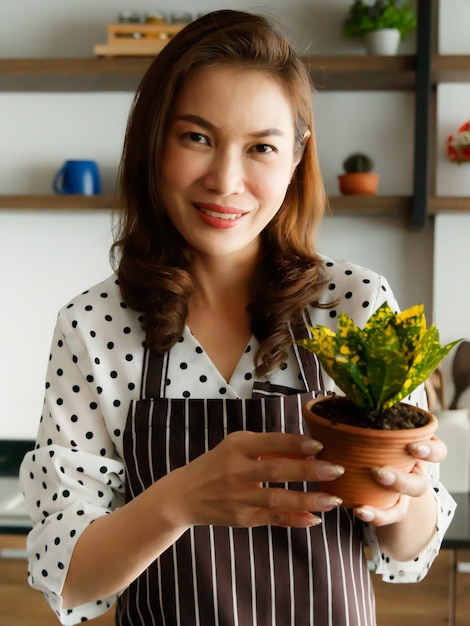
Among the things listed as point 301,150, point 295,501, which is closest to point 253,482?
point 295,501

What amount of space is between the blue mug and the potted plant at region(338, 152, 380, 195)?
0.71 meters

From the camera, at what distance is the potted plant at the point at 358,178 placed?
213 centimetres

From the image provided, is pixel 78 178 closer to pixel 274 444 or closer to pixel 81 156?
pixel 81 156

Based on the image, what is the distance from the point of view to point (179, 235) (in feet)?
4.04

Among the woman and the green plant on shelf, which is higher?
the green plant on shelf

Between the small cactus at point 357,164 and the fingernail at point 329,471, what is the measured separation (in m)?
1.52

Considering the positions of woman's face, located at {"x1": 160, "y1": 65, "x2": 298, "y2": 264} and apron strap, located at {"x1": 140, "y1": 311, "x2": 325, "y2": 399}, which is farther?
apron strap, located at {"x1": 140, "y1": 311, "x2": 325, "y2": 399}

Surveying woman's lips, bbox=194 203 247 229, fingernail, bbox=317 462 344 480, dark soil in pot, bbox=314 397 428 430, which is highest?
woman's lips, bbox=194 203 247 229

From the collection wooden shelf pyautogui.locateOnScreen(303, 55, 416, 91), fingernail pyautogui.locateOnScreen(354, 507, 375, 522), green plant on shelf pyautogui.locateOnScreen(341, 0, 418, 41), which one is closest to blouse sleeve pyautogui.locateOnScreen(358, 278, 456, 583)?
fingernail pyautogui.locateOnScreen(354, 507, 375, 522)

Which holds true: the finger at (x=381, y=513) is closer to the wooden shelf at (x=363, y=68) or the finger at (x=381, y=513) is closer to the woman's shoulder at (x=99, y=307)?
the woman's shoulder at (x=99, y=307)

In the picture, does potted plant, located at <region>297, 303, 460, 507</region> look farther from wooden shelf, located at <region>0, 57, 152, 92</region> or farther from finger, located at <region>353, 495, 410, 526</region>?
wooden shelf, located at <region>0, 57, 152, 92</region>

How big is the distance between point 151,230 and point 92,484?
40 cm

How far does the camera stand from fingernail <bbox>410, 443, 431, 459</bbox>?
0.73 metres

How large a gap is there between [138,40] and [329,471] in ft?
5.45
